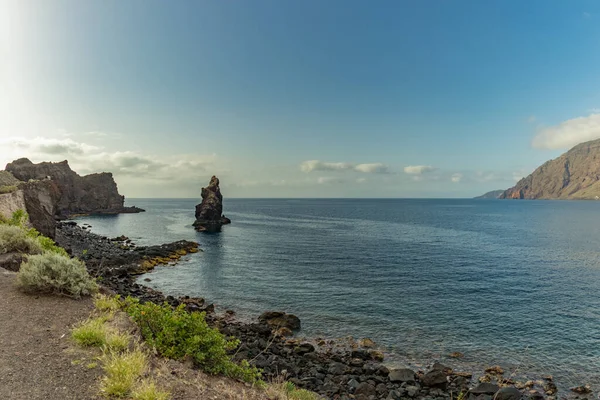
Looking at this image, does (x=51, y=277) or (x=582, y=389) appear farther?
(x=582, y=389)

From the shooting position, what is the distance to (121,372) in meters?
7.33

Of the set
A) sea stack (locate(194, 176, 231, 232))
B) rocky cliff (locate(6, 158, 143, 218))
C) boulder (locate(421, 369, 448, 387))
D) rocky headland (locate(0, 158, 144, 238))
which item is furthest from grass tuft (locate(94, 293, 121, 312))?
rocky cliff (locate(6, 158, 143, 218))

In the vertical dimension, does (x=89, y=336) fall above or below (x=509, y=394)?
above

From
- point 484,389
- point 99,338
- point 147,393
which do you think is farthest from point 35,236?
point 484,389

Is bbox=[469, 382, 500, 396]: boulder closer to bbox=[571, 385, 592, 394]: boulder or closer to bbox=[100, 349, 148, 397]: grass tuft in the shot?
bbox=[571, 385, 592, 394]: boulder

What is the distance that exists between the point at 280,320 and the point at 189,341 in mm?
18506

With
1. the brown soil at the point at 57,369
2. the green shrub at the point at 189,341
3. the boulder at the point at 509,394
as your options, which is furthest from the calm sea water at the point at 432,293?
the brown soil at the point at 57,369

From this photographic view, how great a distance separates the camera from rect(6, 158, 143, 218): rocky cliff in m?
129

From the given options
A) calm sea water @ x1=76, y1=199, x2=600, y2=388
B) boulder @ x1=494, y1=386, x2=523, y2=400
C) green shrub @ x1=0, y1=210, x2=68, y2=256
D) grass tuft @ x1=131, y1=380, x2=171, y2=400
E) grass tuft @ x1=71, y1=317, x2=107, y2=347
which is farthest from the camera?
calm sea water @ x1=76, y1=199, x2=600, y2=388

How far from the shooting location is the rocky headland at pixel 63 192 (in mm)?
39531

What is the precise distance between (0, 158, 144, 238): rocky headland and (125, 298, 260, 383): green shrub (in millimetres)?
36378

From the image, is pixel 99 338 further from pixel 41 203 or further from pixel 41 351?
pixel 41 203

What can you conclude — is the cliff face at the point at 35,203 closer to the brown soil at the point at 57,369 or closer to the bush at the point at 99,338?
the brown soil at the point at 57,369

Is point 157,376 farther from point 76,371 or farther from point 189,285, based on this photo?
point 189,285
